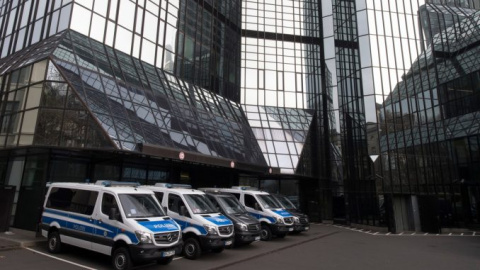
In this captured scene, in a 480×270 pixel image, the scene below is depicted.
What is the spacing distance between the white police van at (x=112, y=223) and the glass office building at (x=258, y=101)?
288 centimetres

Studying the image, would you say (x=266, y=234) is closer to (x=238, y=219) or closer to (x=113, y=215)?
(x=238, y=219)

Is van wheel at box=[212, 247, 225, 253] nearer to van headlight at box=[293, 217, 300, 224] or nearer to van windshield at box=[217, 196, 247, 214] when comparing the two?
van windshield at box=[217, 196, 247, 214]

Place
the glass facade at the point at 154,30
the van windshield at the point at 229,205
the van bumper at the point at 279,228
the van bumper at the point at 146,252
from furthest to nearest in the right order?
the glass facade at the point at 154,30 → the van bumper at the point at 279,228 → the van windshield at the point at 229,205 → the van bumper at the point at 146,252

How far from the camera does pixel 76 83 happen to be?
542 inches

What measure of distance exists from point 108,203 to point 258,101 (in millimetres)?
23698

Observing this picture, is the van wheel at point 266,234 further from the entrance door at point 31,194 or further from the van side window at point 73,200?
the entrance door at point 31,194

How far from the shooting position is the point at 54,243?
10078mm

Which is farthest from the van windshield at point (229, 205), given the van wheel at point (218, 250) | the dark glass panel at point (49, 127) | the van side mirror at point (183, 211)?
the dark glass panel at point (49, 127)

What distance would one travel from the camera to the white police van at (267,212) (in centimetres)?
1477


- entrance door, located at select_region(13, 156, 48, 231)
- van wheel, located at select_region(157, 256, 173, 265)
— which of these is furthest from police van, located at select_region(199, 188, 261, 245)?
entrance door, located at select_region(13, 156, 48, 231)

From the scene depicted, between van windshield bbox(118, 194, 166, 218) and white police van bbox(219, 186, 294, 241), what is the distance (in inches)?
252

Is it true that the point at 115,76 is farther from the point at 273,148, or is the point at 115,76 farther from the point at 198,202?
the point at 273,148

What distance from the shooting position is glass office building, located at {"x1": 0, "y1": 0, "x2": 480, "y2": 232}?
14203mm

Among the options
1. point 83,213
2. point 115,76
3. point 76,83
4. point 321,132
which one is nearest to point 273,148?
point 321,132
